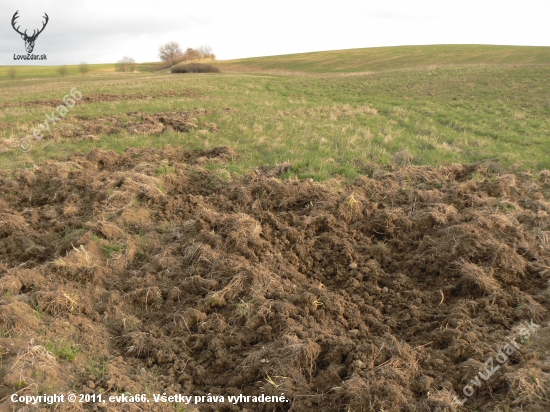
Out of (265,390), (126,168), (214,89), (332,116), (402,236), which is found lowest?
(265,390)

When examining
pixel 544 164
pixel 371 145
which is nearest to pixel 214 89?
pixel 371 145

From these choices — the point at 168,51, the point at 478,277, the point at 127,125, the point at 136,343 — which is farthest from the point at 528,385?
the point at 168,51

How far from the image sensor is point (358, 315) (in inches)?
177

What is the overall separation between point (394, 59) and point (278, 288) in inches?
2162

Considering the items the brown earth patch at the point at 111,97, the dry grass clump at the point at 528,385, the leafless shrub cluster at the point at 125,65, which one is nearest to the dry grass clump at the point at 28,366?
the dry grass clump at the point at 528,385

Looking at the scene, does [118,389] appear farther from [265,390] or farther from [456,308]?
[456,308]

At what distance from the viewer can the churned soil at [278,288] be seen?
11.6ft

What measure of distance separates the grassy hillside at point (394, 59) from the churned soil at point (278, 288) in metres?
41.5

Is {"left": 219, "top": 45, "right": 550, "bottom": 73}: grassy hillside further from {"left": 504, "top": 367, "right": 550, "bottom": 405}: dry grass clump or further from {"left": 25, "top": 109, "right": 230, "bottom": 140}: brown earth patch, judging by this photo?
{"left": 504, "top": 367, "right": 550, "bottom": 405}: dry grass clump

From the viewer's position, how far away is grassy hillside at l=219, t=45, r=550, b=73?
43.2 meters

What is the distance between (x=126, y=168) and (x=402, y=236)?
6115 millimetres

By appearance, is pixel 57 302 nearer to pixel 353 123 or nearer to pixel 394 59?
pixel 353 123

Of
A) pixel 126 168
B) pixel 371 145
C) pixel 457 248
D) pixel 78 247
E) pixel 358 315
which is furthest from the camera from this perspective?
pixel 371 145

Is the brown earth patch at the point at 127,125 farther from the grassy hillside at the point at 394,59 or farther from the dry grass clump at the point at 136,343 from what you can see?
the grassy hillside at the point at 394,59
